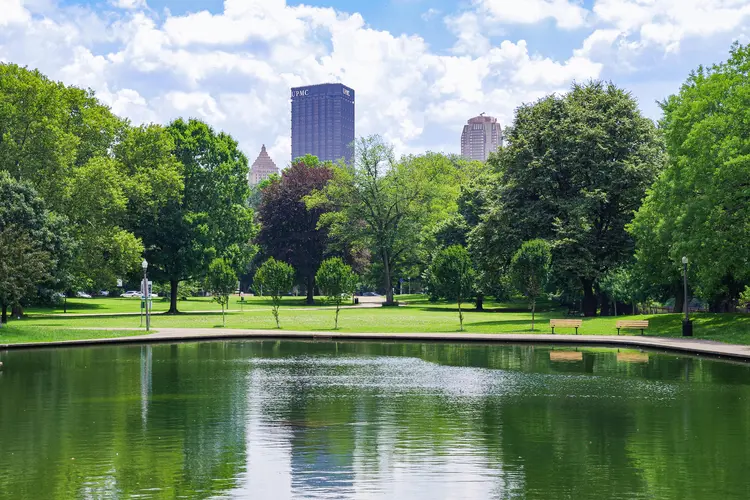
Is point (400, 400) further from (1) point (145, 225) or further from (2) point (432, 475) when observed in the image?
(1) point (145, 225)

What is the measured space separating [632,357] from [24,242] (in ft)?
105

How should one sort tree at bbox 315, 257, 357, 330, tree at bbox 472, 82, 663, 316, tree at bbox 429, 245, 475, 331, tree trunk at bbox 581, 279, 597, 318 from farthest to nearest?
tree trunk at bbox 581, 279, 597, 318 < tree at bbox 472, 82, 663, 316 < tree at bbox 429, 245, 475, 331 < tree at bbox 315, 257, 357, 330

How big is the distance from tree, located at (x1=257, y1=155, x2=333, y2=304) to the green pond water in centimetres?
6541

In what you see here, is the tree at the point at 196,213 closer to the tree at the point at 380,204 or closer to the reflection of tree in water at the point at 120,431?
the tree at the point at 380,204

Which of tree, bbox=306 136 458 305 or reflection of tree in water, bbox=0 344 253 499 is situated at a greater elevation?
tree, bbox=306 136 458 305

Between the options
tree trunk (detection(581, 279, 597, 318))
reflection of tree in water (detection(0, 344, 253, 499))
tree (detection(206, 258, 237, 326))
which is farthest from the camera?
tree trunk (detection(581, 279, 597, 318))

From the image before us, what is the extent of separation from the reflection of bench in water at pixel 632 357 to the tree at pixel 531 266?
13684 millimetres

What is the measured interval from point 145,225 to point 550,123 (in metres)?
35.1

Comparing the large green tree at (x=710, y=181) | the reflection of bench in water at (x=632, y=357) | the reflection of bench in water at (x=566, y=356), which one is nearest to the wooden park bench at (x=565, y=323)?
the large green tree at (x=710, y=181)

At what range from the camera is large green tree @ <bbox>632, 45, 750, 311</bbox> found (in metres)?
41.8

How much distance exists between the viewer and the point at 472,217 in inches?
3445

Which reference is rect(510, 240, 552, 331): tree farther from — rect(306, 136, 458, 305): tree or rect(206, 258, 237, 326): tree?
rect(306, 136, 458, 305): tree

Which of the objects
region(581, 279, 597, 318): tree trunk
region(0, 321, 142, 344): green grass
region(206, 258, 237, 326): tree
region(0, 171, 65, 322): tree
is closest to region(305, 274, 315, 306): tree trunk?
region(206, 258, 237, 326): tree

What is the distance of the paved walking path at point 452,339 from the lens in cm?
3625
